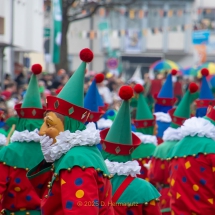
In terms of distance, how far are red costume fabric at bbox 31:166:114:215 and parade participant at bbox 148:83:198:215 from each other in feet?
10.7

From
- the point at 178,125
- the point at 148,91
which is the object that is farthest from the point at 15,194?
the point at 148,91

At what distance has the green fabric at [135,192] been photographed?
5938 mm

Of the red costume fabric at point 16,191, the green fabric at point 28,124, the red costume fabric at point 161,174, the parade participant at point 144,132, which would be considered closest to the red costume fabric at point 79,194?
the red costume fabric at point 16,191

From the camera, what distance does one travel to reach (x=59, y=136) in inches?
194

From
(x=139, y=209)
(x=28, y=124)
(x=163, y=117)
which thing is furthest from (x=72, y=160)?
(x=163, y=117)

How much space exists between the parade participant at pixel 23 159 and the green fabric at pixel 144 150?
1.86m

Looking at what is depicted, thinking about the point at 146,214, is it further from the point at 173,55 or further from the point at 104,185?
the point at 173,55

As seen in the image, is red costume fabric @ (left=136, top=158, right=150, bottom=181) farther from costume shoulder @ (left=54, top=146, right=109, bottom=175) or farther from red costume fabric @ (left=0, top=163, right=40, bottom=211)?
costume shoulder @ (left=54, top=146, right=109, bottom=175)

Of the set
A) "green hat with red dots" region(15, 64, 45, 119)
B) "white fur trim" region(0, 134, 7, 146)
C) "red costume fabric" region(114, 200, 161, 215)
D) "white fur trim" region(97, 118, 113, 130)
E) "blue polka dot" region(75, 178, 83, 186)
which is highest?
"green hat with red dots" region(15, 64, 45, 119)

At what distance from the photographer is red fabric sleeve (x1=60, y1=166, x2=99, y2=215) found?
15.3 feet

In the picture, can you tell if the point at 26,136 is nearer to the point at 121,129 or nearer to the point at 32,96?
the point at 32,96

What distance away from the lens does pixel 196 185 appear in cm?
658

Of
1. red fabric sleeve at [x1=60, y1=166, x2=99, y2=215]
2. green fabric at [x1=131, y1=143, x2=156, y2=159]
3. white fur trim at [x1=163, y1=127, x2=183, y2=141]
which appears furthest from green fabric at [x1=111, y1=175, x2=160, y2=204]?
green fabric at [x1=131, y1=143, x2=156, y2=159]

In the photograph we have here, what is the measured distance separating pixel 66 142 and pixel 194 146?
6.74 ft
